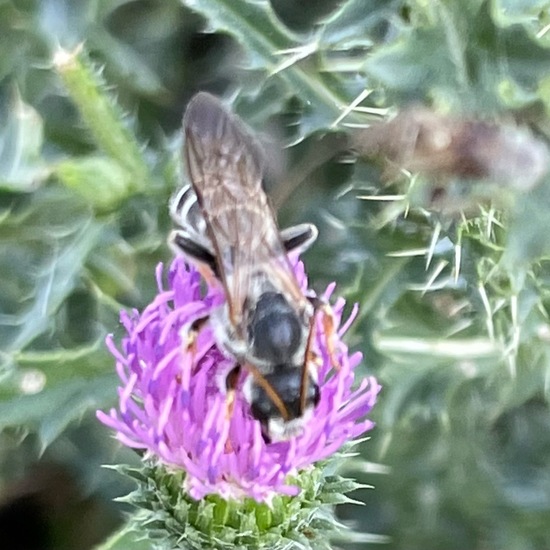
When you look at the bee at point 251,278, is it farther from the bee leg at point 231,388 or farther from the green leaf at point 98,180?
the green leaf at point 98,180

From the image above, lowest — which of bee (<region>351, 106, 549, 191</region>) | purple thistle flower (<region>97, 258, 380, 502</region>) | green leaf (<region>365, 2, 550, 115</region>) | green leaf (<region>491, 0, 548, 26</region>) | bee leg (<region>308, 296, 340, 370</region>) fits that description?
purple thistle flower (<region>97, 258, 380, 502</region>)

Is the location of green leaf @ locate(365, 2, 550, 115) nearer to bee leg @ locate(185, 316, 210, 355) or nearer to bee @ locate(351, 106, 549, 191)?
bee @ locate(351, 106, 549, 191)

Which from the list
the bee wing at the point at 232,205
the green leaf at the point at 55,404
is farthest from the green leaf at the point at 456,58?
the green leaf at the point at 55,404

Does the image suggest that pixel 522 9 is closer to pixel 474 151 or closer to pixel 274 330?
pixel 474 151

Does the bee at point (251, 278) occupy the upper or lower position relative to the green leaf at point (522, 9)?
lower

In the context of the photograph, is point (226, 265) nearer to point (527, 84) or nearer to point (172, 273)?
point (172, 273)

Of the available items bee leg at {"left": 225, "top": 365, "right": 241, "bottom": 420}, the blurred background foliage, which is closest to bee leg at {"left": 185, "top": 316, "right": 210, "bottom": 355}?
bee leg at {"left": 225, "top": 365, "right": 241, "bottom": 420}
